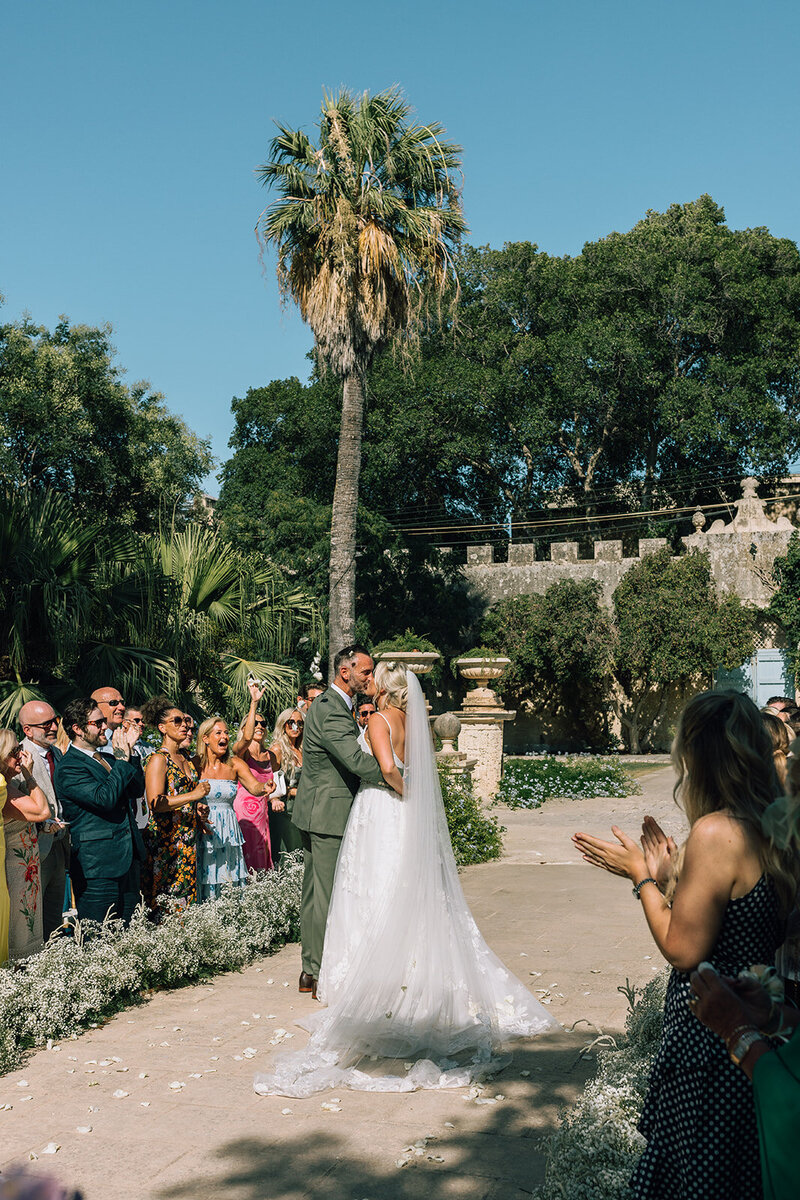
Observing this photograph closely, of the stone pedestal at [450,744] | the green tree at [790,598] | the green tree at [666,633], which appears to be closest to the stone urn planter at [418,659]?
the stone pedestal at [450,744]

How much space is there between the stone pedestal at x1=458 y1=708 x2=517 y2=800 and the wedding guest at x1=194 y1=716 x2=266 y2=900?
848 centimetres

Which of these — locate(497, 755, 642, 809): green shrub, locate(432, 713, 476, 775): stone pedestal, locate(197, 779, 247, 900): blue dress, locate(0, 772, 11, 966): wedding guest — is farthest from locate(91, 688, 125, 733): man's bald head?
locate(497, 755, 642, 809): green shrub

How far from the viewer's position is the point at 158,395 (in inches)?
1008

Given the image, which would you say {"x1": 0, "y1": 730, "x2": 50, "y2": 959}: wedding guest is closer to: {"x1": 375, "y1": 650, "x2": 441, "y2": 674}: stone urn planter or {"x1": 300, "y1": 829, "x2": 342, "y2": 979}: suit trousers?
{"x1": 300, "y1": 829, "x2": 342, "y2": 979}: suit trousers

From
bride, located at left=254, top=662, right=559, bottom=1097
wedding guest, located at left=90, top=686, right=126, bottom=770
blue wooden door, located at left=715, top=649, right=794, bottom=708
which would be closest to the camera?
bride, located at left=254, top=662, right=559, bottom=1097

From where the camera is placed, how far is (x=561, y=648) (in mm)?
27062

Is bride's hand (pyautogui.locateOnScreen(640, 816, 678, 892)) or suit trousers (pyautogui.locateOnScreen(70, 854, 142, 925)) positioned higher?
bride's hand (pyautogui.locateOnScreen(640, 816, 678, 892))

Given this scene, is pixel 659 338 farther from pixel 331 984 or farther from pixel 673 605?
pixel 331 984

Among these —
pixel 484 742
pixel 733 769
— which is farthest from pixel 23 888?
pixel 484 742

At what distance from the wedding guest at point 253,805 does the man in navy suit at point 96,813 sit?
179 cm

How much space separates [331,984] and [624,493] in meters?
30.1

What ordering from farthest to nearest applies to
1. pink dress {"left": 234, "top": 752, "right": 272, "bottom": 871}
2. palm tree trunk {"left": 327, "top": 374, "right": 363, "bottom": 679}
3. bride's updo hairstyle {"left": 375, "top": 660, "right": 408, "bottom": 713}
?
palm tree trunk {"left": 327, "top": 374, "right": 363, "bottom": 679}
pink dress {"left": 234, "top": 752, "right": 272, "bottom": 871}
bride's updo hairstyle {"left": 375, "top": 660, "right": 408, "bottom": 713}

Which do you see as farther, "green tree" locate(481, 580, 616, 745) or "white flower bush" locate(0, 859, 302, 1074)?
"green tree" locate(481, 580, 616, 745)

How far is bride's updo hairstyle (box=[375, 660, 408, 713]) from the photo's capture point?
18.4 ft
